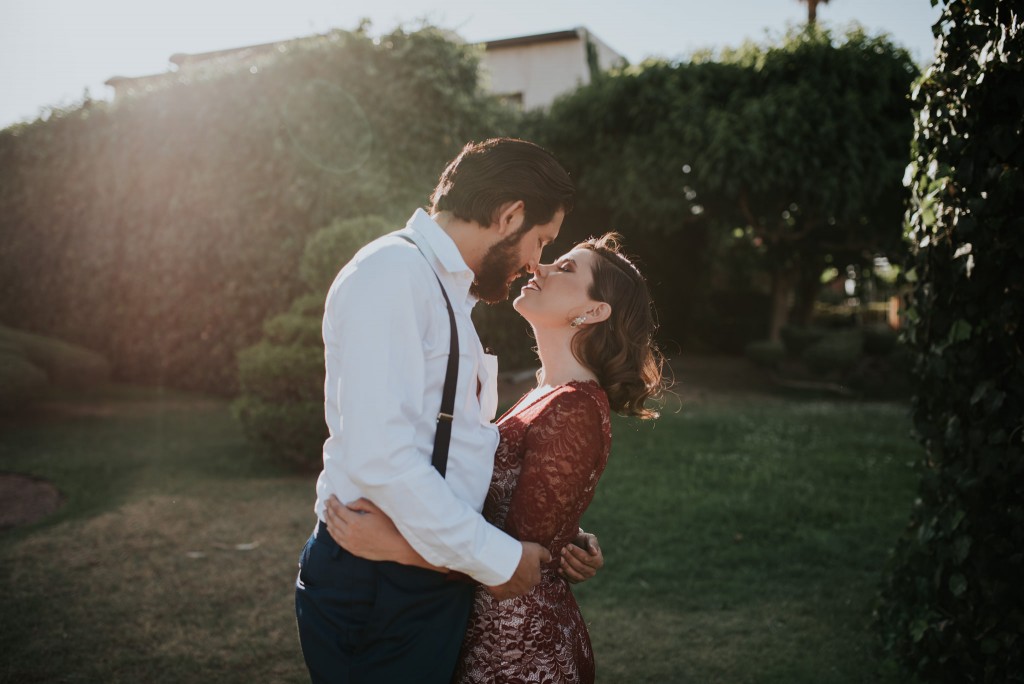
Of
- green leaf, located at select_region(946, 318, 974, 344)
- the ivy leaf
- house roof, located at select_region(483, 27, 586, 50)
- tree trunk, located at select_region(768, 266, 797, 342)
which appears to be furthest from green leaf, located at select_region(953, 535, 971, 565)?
house roof, located at select_region(483, 27, 586, 50)

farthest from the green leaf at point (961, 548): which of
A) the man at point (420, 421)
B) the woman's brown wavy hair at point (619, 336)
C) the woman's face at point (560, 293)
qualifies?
the man at point (420, 421)

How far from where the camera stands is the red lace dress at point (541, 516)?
7.49ft

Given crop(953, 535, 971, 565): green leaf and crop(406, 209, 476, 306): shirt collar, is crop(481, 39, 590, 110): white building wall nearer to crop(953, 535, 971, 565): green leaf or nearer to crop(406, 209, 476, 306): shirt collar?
crop(953, 535, 971, 565): green leaf

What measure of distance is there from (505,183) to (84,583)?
4509 mm

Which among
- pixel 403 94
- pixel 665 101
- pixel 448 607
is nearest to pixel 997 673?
pixel 448 607

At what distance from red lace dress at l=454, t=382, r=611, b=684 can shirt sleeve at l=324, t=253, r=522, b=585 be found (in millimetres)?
345

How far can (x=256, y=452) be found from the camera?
817 centimetres

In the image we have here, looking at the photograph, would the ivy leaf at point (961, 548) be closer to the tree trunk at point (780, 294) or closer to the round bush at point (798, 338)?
the round bush at point (798, 338)

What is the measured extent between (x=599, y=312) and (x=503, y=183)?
67 centimetres

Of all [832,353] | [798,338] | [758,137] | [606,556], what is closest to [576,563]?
[606,556]

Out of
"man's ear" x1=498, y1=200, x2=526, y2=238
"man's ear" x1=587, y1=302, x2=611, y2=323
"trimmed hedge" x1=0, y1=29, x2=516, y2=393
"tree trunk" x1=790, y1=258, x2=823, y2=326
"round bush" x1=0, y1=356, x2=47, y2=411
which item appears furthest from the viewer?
"tree trunk" x1=790, y1=258, x2=823, y2=326

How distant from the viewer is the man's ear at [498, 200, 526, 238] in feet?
7.30

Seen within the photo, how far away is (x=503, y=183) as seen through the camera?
2.20 m

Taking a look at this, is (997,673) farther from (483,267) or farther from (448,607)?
(483,267)
